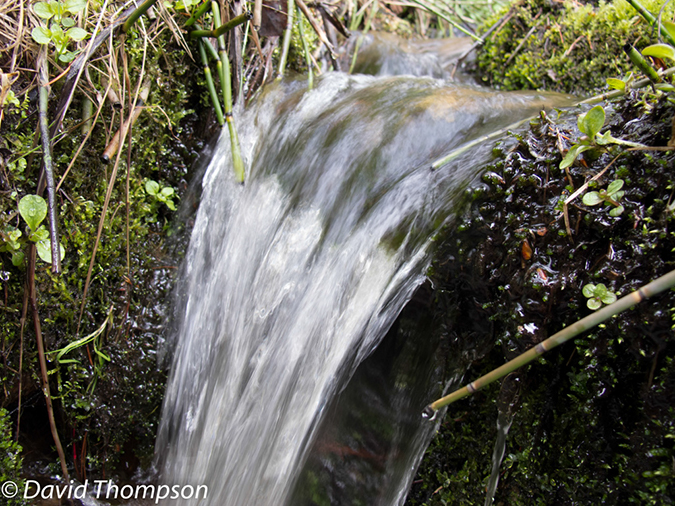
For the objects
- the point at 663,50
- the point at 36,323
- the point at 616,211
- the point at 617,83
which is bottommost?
the point at 36,323

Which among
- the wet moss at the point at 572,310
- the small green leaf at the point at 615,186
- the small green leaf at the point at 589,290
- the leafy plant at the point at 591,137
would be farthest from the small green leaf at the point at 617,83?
the small green leaf at the point at 589,290

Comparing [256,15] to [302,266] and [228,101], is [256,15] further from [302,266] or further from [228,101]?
[302,266]

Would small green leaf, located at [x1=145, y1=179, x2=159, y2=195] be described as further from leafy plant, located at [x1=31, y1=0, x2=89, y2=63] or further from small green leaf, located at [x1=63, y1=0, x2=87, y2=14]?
small green leaf, located at [x1=63, y1=0, x2=87, y2=14]

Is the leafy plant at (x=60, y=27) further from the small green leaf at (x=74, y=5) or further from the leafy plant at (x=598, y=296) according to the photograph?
the leafy plant at (x=598, y=296)

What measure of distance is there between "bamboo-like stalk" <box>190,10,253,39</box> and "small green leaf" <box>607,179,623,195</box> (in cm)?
147

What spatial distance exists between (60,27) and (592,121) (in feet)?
6.10

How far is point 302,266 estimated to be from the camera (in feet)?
6.15

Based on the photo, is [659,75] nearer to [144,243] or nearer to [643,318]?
[643,318]

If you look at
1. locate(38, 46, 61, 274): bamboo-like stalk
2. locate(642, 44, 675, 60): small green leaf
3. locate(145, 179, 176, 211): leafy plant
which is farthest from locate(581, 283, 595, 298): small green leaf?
locate(145, 179, 176, 211): leafy plant

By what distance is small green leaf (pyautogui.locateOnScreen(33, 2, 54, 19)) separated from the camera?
167 cm

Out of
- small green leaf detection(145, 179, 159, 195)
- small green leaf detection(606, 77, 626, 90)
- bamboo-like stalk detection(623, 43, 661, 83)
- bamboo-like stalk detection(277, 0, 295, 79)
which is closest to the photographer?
bamboo-like stalk detection(623, 43, 661, 83)

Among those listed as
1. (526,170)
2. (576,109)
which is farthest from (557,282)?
(576,109)

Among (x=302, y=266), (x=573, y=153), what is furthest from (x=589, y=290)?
(x=302, y=266)

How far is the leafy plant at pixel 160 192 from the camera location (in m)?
2.24
